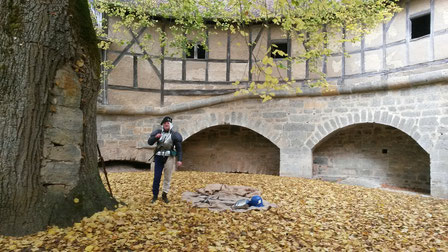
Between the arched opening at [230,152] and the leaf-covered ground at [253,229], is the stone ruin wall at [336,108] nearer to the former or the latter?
the arched opening at [230,152]

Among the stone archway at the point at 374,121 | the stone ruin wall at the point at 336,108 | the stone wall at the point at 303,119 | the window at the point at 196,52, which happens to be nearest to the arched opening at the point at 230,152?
the stone ruin wall at the point at 336,108

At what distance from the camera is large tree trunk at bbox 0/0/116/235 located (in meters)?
2.54

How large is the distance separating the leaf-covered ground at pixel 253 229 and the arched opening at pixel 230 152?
4.65 m

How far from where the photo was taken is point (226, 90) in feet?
29.0

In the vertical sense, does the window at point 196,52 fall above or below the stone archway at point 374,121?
above

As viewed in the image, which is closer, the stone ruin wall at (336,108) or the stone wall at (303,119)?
the stone wall at (303,119)

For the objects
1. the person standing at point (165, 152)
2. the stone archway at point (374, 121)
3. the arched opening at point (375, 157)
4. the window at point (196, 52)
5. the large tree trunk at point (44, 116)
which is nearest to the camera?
the large tree trunk at point (44, 116)

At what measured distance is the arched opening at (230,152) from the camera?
9398 mm

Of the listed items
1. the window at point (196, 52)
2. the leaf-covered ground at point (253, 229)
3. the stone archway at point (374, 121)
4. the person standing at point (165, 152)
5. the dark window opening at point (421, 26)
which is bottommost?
the leaf-covered ground at point (253, 229)

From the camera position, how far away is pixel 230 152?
970 centimetres

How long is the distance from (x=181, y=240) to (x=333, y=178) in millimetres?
6872

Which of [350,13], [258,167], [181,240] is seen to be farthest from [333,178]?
[181,240]

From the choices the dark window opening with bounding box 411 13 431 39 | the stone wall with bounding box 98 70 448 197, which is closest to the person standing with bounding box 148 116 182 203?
the stone wall with bounding box 98 70 448 197

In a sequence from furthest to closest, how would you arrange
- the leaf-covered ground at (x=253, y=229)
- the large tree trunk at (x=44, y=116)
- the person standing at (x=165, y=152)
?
the person standing at (x=165, y=152) < the large tree trunk at (x=44, y=116) < the leaf-covered ground at (x=253, y=229)
